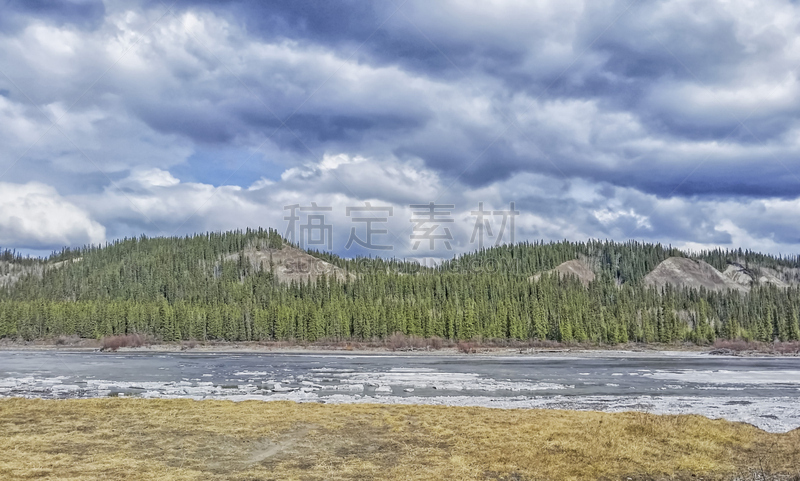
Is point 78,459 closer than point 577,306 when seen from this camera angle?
Yes

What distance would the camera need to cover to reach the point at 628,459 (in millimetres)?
16125

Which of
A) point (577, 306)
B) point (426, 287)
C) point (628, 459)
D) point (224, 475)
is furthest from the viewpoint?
point (426, 287)

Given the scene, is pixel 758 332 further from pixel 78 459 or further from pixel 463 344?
pixel 78 459

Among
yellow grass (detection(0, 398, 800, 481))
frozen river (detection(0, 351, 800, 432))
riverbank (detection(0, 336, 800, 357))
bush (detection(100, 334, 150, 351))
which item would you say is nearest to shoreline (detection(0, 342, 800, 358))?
riverbank (detection(0, 336, 800, 357))

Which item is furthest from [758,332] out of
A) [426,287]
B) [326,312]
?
[326,312]

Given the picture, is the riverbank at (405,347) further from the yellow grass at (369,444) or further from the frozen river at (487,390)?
the yellow grass at (369,444)

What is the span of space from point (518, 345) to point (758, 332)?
63887mm

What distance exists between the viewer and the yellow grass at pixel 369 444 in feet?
47.4

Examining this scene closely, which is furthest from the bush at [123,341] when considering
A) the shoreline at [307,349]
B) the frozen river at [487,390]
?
the frozen river at [487,390]

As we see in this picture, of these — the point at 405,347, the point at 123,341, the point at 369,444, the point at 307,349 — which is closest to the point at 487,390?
the point at 369,444

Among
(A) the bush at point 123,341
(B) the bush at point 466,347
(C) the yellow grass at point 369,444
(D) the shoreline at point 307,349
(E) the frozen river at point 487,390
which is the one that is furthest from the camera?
(A) the bush at point 123,341

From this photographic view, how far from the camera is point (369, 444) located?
17.6 metres

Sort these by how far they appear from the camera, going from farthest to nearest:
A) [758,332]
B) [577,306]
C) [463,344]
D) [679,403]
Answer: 1. [577,306]
2. [758,332]
3. [463,344]
4. [679,403]

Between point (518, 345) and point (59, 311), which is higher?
point (59, 311)
